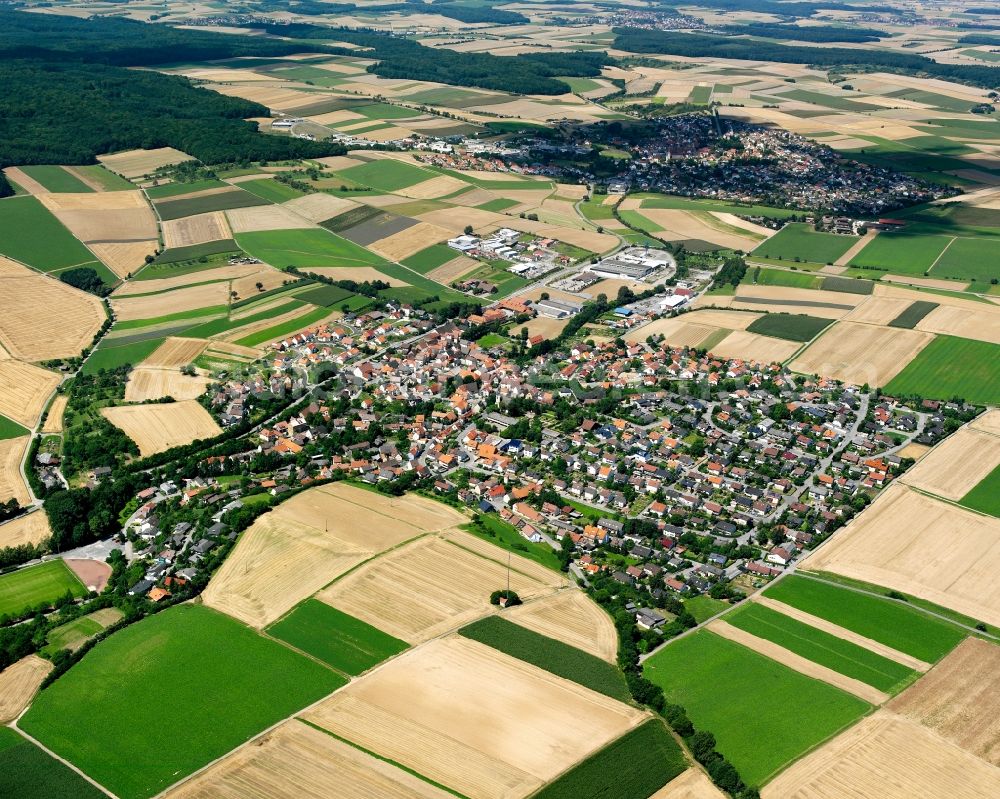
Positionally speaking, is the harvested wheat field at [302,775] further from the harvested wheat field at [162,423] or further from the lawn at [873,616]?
the harvested wheat field at [162,423]

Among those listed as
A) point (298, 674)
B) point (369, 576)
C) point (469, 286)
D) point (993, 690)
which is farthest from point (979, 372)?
point (298, 674)

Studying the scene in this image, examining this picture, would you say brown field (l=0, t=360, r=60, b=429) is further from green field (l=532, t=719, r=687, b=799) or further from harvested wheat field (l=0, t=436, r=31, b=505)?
green field (l=532, t=719, r=687, b=799)

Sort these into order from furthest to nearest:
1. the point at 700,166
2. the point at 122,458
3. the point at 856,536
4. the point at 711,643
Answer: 1. the point at 700,166
2. the point at 122,458
3. the point at 856,536
4. the point at 711,643

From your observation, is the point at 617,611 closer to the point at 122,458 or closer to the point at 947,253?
the point at 122,458

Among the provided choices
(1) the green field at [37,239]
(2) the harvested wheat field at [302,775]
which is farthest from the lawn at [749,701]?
(1) the green field at [37,239]

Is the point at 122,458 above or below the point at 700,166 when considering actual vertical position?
below

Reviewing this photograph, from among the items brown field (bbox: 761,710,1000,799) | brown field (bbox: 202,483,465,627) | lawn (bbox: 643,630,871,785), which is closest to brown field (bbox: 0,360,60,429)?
brown field (bbox: 202,483,465,627)
